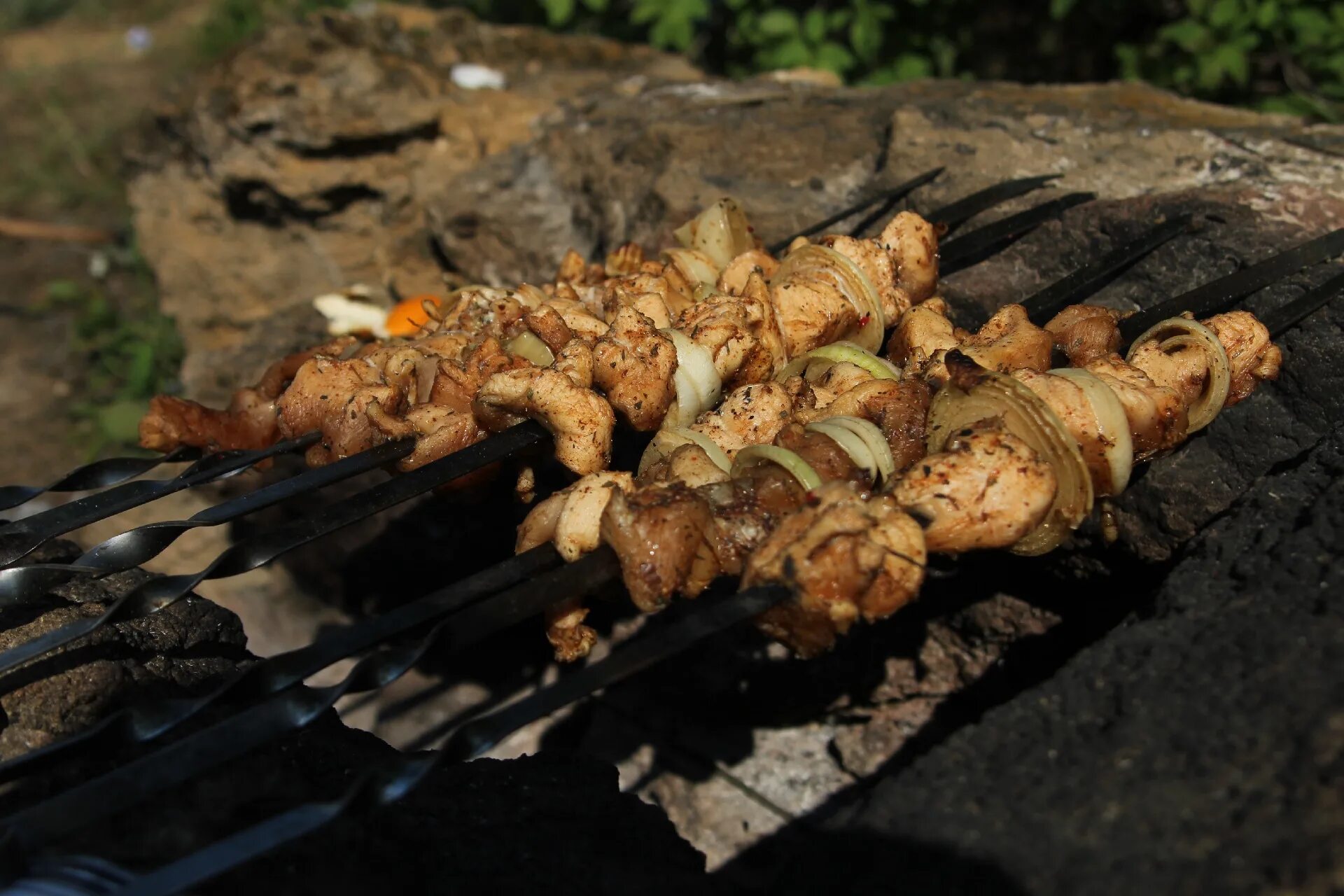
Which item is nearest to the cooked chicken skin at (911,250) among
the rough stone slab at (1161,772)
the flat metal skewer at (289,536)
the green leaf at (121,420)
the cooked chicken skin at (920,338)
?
the cooked chicken skin at (920,338)

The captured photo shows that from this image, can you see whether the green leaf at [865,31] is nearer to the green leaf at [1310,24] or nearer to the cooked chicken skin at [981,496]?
the green leaf at [1310,24]

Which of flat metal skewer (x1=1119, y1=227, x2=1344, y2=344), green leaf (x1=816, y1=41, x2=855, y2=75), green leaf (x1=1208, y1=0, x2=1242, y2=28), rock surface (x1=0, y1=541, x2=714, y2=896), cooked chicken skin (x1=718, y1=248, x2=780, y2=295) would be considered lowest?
rock surface (x1=0, y1=541, x2=714, y2=896)

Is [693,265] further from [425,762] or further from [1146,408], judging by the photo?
[425,762]

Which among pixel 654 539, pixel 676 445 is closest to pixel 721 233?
pixel 676 445

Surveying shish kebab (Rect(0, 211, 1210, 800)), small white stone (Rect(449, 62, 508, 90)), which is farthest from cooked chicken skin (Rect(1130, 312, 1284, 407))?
small white stone (Rect(449, 62, 508, 90))

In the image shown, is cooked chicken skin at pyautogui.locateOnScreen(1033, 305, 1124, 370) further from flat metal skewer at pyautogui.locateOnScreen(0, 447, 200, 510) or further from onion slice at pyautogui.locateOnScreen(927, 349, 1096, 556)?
flat metal skewer at pyautogui.locateOnScreen(0, 447, 200, 510)

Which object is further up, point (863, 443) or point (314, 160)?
point (863, 443)
